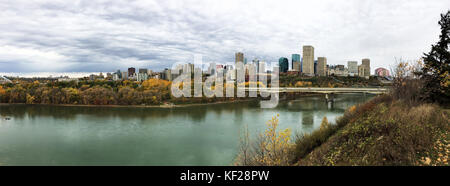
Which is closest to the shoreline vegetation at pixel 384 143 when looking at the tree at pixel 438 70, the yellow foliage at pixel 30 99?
the tree at pixel 438 70

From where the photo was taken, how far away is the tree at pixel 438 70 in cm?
550

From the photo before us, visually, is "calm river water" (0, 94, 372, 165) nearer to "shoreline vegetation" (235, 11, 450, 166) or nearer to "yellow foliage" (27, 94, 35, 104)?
"shoreline vegetation" (235, 11, 450, 166)

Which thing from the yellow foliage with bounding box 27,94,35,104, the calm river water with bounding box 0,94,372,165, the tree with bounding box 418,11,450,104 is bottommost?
the calm river water with bounding box 0,94,372,165

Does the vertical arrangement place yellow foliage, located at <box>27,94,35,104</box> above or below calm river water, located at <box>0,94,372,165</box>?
above

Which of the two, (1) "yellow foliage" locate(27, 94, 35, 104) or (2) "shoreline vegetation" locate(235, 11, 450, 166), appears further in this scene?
(1) "yellow foliage" locate(27, 94, 35, 104)

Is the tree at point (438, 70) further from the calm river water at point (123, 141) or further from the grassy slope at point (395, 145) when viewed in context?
the calm river water at point (123, 141)

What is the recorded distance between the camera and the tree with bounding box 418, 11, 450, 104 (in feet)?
18.1

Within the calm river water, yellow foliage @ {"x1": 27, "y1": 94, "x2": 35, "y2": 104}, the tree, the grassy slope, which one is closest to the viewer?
the grassy slope

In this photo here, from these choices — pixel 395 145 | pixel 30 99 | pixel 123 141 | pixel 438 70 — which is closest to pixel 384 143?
pixel 395 145

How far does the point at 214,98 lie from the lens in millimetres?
18906

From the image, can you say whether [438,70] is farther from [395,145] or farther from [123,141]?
[123,141]

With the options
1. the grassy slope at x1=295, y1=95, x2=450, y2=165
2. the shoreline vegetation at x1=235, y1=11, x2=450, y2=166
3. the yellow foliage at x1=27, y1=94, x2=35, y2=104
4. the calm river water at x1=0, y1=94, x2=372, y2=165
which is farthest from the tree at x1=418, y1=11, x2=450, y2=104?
the yellow foliage at x1=27, y1=94, x2=35, y2=104

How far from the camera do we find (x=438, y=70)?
222 inches

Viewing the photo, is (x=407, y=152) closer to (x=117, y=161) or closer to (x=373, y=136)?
(x=373, y=136)
